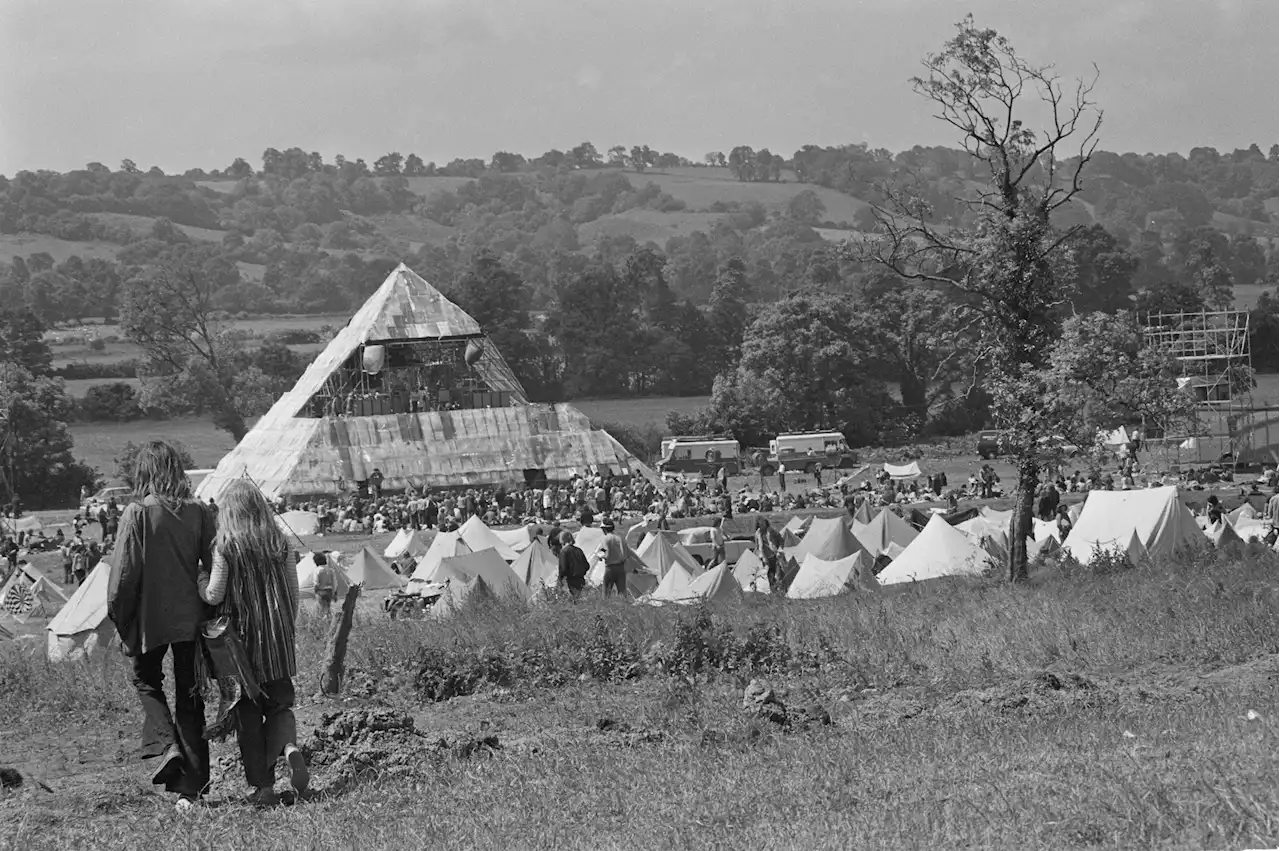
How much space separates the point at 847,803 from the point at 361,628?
8.41 m

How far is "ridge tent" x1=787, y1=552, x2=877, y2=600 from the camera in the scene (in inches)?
846

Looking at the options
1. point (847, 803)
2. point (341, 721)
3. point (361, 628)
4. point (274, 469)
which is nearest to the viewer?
point (847, 803)

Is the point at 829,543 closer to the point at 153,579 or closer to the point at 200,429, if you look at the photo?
the point at 153,579

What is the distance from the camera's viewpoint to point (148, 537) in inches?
319

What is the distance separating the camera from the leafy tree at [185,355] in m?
86.9

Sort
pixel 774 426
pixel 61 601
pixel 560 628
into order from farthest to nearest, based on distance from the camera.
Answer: pixel 774 426
pixel 61 601
pixel 560 628

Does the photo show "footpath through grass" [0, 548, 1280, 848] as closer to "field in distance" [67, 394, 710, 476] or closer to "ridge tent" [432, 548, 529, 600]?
"ridge tent" [432, 548, 529, 600]

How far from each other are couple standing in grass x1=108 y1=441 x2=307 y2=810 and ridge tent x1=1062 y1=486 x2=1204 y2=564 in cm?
1609

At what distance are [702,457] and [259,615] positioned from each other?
192 feet

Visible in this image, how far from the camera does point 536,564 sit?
25938 millimetres

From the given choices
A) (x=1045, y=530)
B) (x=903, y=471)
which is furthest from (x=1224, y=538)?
(x=903, y=471)

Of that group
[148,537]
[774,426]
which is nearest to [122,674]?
[148,537]

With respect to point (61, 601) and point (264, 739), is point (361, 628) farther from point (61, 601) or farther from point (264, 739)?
point (61, 601)

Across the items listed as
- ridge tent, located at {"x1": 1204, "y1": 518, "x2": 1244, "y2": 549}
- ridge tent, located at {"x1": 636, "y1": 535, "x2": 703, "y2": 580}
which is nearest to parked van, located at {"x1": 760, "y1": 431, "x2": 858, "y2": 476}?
ridge tent, located at {"x1": 636, "y1": 535, "x2": 703, "y2": 580}
